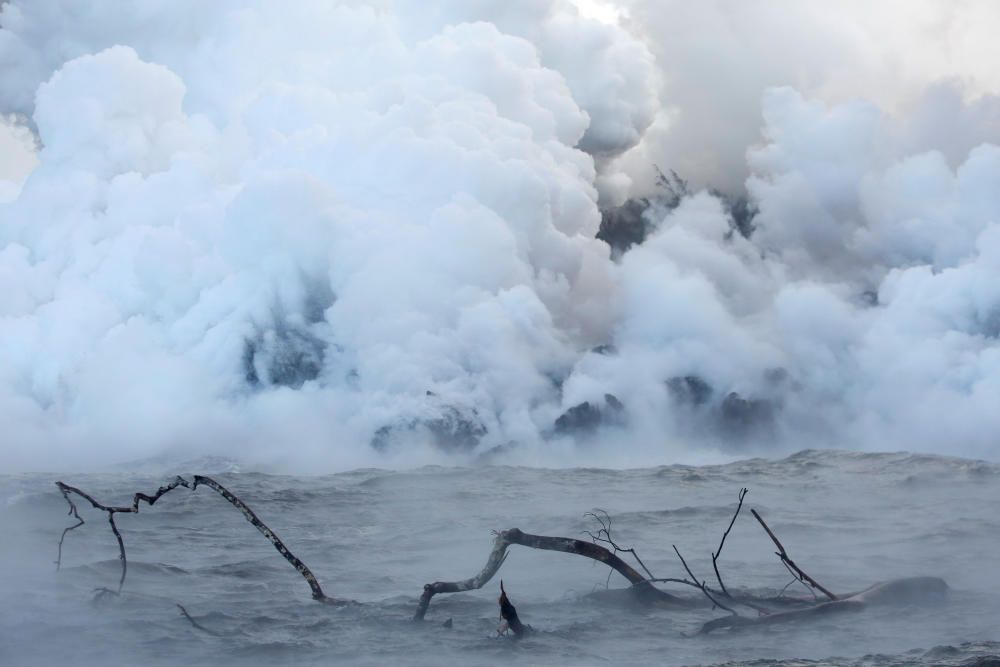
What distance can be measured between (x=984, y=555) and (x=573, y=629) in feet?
26.4

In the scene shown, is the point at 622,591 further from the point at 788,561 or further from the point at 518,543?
the point at 788,561

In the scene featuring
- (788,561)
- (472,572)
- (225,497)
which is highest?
(225,497)

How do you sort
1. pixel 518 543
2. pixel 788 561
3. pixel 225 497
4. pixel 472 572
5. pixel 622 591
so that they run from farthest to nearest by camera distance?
pixel 472 572, pixel 622 591, pixel 225 497, pixel 518 543, pixel 788 561

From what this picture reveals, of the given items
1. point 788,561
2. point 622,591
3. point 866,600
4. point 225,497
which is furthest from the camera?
point 622,591

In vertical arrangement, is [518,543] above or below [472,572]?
above

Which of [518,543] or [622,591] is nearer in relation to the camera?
[518,543]

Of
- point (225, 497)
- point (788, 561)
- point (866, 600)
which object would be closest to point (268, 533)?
point (225, 497)

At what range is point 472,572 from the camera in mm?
14938

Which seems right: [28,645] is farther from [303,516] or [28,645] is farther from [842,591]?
[303,516]

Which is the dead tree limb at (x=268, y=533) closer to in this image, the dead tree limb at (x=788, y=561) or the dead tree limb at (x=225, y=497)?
the dead tree limb at (x=225, y=497)

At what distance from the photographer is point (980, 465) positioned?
107 feet

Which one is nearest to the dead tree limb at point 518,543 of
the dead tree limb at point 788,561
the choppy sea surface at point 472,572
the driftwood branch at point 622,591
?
the driftwood branch at point 622,591

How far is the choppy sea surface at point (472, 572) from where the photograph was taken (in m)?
10.4

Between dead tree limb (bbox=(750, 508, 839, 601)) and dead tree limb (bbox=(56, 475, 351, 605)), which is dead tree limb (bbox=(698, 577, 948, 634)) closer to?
dead tree limb (bbox=(750, 508, 839, 601))
